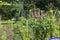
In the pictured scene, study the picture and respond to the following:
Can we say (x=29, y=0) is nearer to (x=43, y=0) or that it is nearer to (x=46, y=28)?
(x=43, y=0)

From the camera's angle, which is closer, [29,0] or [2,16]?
[29,0]

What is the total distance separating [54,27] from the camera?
18.8ft

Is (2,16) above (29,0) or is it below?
below

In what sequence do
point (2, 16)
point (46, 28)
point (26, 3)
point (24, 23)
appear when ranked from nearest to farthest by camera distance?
point (46, 28) → point (24, 23) → point (26, 3) → point (2, 16)

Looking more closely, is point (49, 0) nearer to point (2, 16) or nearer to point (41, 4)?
point (41, 4)

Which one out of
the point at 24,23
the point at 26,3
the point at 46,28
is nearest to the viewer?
the point at 46,28

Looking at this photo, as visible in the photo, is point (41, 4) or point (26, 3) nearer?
point (26, 3)

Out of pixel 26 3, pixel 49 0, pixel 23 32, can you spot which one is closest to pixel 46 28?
pixel 23 32

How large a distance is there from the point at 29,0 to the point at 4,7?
225 centimetres

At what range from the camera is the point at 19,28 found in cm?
572

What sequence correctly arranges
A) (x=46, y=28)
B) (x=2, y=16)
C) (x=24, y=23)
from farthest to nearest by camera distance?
(x=2, y=16) → (x=24, y=23) → (x=46, y=28)

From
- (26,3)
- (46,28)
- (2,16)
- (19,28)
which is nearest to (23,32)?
(19,28)

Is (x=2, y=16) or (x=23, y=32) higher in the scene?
(x=23, y=32)

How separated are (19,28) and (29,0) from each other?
10.5 metres
